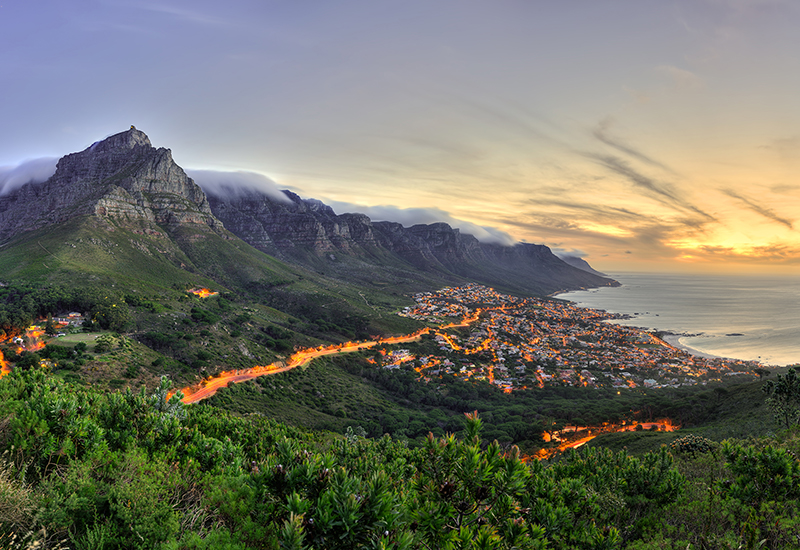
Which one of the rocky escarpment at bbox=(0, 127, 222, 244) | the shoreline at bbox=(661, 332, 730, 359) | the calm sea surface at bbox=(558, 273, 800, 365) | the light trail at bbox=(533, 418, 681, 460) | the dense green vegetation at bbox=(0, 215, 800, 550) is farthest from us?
the calm sea surface at bbox=(558, 273, 800, 365)

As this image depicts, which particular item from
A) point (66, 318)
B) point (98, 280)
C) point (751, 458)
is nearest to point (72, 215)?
point (98, 280)

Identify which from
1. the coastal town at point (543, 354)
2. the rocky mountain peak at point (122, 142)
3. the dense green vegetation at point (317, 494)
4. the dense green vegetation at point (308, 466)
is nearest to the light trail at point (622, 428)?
the dense green vegetation at point (308, 466)

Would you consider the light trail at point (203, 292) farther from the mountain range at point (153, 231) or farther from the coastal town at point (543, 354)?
the coastal town at point (543, 354)

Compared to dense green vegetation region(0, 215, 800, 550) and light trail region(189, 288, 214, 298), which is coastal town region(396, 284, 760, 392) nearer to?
dense green vegetation region(0, 215, 800, 550)

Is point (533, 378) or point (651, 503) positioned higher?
point (651, 503)

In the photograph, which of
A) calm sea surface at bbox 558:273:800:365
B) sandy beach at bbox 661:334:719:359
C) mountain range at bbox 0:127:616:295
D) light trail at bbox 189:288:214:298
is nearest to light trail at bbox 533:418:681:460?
sandy beach at bbox 661:334:719:359

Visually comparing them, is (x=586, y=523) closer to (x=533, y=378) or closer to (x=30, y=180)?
(x=533, y=378)

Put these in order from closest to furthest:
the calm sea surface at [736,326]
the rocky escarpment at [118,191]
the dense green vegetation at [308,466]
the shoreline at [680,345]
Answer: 1. the dense green vegetation at [308,466]
2. the rocky escarpment at [118,191]
3. the shoreline at [680,345]
4. the calm sea surface at [736,326]
